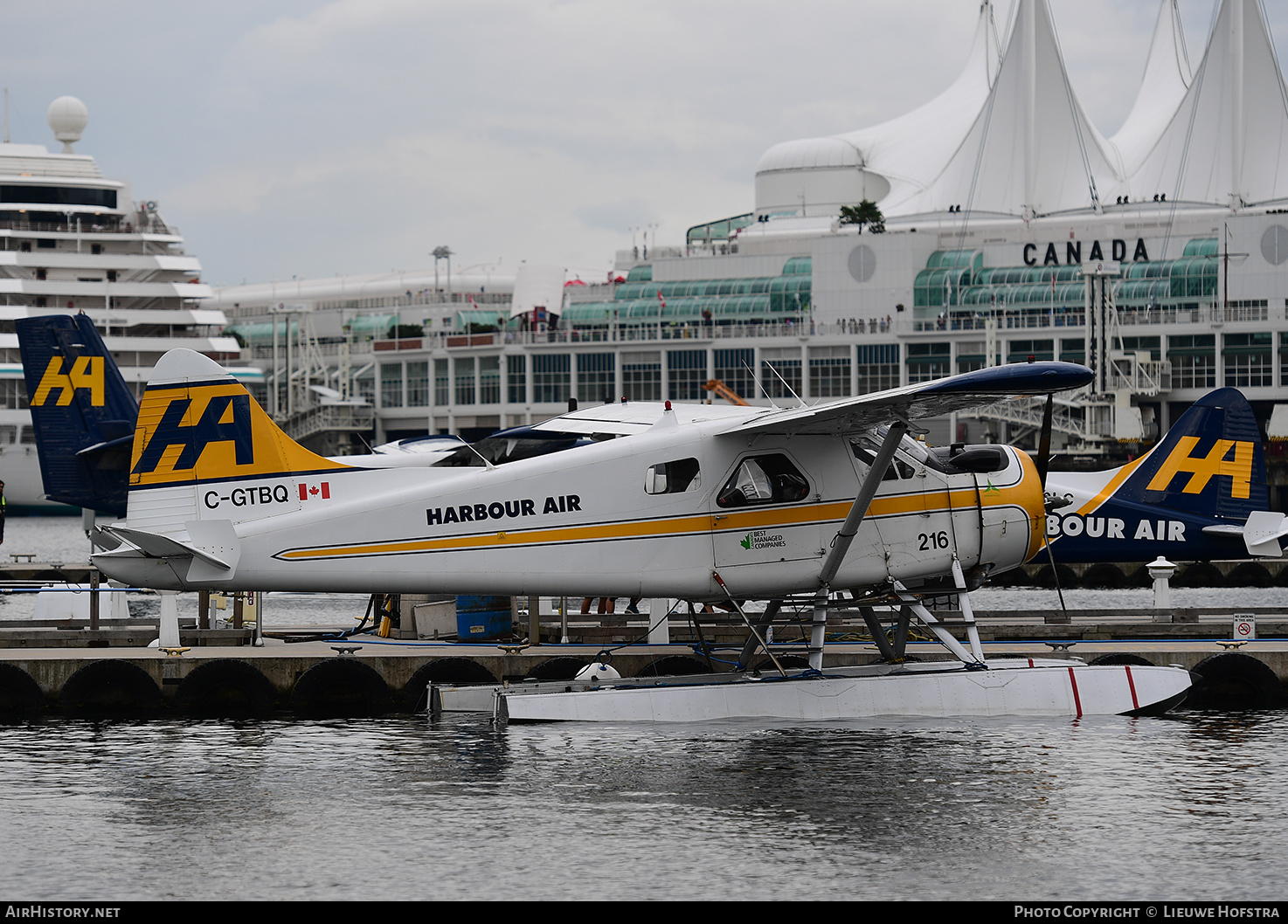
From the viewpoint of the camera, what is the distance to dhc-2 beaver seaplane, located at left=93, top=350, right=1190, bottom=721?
15.9 meters

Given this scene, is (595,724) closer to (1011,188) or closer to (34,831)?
(34,831)

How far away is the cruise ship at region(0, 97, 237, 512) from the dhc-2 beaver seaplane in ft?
226

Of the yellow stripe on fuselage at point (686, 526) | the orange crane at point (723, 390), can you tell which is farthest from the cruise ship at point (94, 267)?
the yellow stripe on fuselage at point (686, 526)

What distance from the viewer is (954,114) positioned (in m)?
134

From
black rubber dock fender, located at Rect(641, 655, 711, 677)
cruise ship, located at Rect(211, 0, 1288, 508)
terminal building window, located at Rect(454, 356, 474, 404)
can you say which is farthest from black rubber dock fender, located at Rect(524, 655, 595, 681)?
terminal building window, located at Rect(454, 356, 474, 404)

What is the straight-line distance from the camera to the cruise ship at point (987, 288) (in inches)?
3302

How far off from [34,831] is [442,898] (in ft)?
13.3

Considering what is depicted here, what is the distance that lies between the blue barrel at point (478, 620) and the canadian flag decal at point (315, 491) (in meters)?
4.76

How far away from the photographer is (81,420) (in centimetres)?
3894

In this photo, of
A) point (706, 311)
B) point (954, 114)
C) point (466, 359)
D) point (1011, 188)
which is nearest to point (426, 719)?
point (706, 311)

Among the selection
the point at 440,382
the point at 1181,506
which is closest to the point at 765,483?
the point at 1181,506

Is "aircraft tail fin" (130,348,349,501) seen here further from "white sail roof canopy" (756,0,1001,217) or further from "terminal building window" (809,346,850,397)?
"white sail roof canopy" (756,0,1001,217)

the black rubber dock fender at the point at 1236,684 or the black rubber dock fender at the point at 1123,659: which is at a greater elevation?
the black rubber dock fender at the point at 1123,659

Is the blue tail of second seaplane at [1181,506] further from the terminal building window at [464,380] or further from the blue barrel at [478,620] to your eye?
the terminal building window at [464,380]
